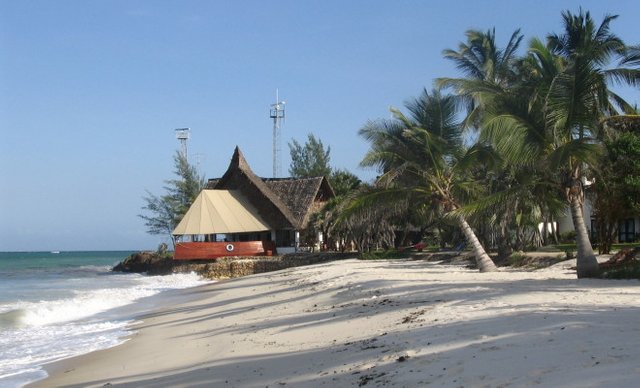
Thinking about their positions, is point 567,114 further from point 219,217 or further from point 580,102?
point 219,217

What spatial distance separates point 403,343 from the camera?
7.12 m

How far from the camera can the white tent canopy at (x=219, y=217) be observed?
41.8 metres

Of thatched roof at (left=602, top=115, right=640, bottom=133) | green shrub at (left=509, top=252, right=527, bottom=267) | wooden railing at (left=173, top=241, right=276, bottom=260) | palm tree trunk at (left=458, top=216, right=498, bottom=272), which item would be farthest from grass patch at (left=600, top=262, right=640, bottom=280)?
wooden railing at (left=173, top=241, right=276, bottom=260)

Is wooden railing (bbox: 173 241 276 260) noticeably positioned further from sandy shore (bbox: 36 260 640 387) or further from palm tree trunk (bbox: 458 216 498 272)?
sandy shore (bbox: 36 260 640 387)

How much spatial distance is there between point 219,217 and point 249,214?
231cm

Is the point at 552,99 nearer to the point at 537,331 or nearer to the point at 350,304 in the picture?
the point at 350,304

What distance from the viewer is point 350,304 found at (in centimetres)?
1252

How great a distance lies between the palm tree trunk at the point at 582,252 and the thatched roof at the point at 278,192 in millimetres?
27944

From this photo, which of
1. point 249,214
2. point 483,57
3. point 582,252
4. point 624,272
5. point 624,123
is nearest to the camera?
point 624,272

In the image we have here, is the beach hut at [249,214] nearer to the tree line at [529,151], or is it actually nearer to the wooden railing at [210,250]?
the wooden railing at [210,250]

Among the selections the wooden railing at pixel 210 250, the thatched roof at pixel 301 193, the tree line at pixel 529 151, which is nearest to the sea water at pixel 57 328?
the tree line at pixel 529 151

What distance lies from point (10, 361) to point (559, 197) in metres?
13.2

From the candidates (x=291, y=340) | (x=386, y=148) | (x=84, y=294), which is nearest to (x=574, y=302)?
(x=291, y=340)

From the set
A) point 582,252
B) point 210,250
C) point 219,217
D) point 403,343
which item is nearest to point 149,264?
point 219,217
